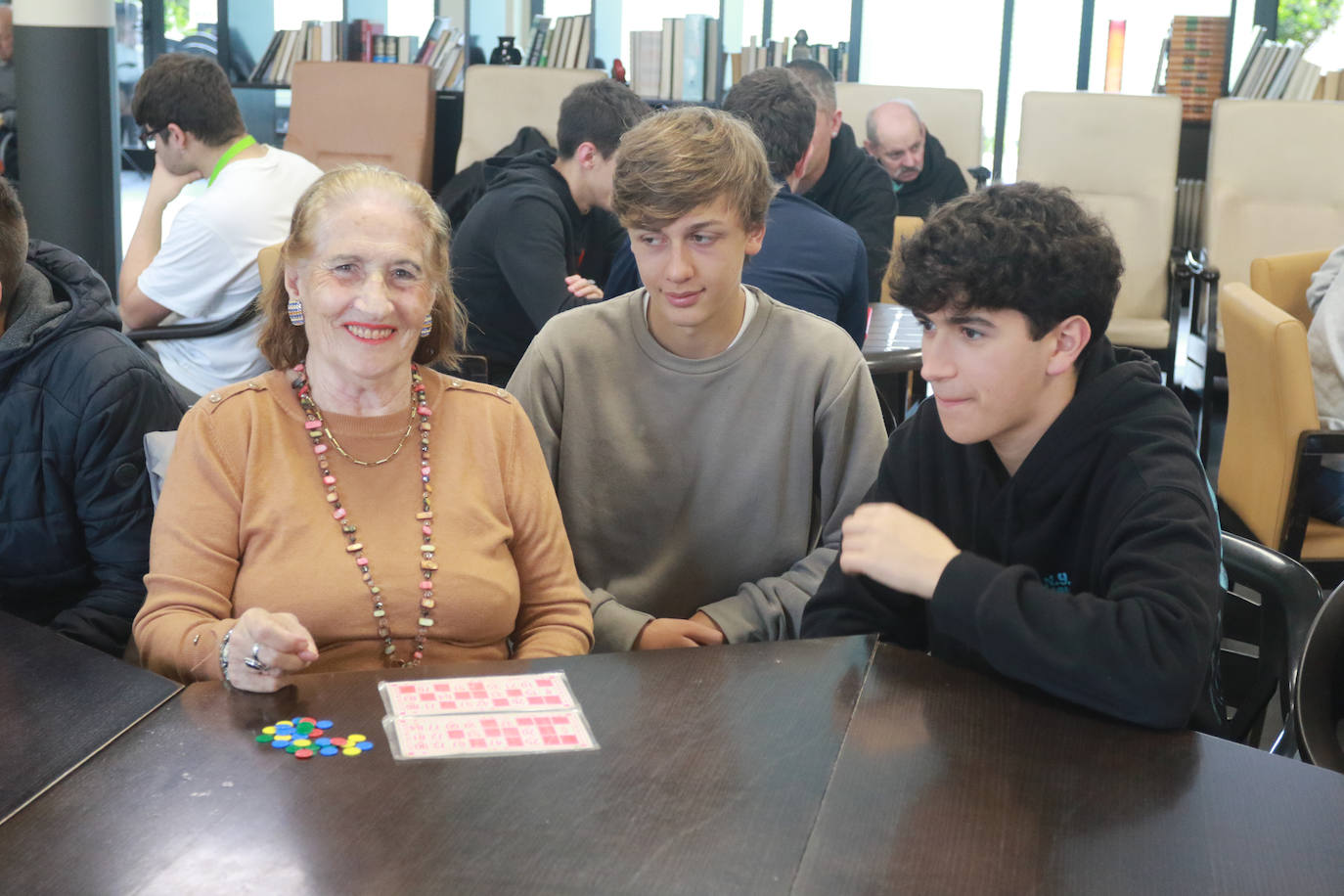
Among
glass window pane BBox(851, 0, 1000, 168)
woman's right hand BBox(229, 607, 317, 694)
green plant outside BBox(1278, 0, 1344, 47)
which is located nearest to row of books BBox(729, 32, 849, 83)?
glass window pane BBox(851, 0, 1000, 168)

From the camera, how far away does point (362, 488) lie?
1681 mm

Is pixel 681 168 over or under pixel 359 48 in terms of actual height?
under

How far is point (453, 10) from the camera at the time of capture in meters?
7.98

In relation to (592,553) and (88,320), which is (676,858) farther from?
(88,320)

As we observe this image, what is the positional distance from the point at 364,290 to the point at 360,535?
0.31 m

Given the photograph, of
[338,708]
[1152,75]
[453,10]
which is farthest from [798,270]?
[453,10]

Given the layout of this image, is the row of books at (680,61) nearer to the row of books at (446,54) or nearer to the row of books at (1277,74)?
the row of books at (446,54)

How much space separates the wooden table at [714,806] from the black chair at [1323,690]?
12.9 inches

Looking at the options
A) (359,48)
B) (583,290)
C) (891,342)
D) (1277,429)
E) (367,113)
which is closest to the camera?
(1277,429)

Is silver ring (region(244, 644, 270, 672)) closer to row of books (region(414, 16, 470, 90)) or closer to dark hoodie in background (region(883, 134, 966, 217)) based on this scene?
dark hoodie in background (region(883, 134, 966, 217))

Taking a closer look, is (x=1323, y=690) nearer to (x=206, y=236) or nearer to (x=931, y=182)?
(x=206, y=236)

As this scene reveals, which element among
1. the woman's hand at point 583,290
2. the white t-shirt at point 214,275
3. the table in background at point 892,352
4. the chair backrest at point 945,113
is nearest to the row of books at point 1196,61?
the chair backrest at point 945,113

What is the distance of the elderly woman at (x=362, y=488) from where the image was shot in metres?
1.61

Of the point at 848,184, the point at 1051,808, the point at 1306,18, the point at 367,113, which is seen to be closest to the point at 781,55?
the point at 367,113
